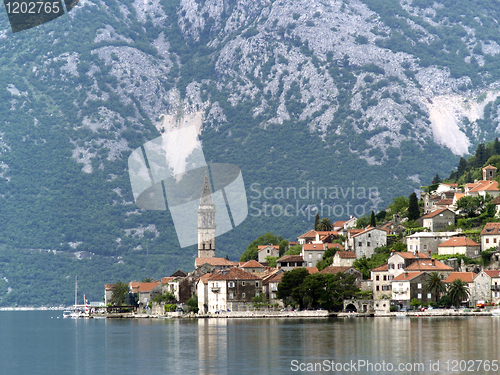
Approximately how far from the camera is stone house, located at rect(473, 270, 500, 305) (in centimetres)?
8694

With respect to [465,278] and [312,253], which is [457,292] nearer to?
[465,278]

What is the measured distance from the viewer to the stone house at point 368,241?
10425cm

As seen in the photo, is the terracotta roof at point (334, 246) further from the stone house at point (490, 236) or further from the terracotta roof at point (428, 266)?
the stone house at point (490, 236)

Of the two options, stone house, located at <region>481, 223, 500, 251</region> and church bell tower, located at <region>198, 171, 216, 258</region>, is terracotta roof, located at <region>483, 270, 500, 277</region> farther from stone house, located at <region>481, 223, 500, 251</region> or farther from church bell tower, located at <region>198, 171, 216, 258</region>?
church bell tower, located at <region>198, 171, 216, 258</region>

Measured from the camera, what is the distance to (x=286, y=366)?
172 feet

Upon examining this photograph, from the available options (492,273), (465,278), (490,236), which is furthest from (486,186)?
(492,273)

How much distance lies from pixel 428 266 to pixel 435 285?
3.55 metres

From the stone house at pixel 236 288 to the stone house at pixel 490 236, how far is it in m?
24.8

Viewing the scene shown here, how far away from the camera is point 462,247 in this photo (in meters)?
95.5

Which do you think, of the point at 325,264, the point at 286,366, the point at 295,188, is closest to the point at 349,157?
the point at 295,188

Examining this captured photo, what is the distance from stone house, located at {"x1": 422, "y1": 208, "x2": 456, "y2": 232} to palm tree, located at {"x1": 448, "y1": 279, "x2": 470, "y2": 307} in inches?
712

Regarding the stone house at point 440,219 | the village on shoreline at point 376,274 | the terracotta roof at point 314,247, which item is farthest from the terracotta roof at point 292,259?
the stone house at point 440,219

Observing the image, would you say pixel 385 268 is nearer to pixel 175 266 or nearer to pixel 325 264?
pixel 325 264

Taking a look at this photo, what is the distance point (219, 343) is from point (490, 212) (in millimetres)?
47926
